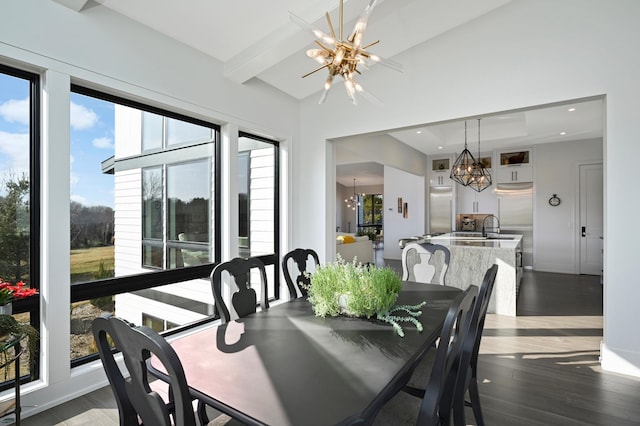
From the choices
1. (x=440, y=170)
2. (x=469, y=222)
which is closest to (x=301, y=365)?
(x=469, y=222)

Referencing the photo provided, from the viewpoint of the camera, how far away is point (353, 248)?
25.1 feet

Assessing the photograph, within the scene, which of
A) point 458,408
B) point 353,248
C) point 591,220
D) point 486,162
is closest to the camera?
point 458,408

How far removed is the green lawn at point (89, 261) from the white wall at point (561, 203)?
807 centimetres

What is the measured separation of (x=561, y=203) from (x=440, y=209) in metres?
2.56

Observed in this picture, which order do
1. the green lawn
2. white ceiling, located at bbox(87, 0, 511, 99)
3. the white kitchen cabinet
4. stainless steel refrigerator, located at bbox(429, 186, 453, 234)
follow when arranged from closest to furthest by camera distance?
1. the green lawn
2. white ceiling, located at bbox(87, 0, 511, 99)
3. the white kitchen cabinet
4. stainless steel refrigerator, located at bbox(429, 186, 453, 234)

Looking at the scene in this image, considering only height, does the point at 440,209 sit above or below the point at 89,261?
above

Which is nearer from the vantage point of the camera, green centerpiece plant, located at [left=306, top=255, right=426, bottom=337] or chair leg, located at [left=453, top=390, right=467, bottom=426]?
chair leg, located at [left=453, top=390, right=467, bottom=426]

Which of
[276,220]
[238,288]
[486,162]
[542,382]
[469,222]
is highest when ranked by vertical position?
[486,162]

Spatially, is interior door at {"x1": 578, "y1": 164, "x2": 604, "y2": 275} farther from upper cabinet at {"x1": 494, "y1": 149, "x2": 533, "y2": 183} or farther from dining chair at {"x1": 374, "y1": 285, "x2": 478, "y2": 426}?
dining chair at {"x1": 374, "y1": 285, "x2": 478, "y2": 426}

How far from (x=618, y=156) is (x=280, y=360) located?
3.26m

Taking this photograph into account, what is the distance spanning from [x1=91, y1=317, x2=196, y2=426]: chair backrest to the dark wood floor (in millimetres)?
1405

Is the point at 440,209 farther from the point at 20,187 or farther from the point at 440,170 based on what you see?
the point at 20,187

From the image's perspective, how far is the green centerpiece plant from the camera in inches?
73.4

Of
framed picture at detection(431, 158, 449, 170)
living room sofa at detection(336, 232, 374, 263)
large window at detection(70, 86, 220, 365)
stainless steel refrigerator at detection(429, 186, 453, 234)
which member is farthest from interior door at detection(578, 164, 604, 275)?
large window at detection(70, 86, 220, 365)
